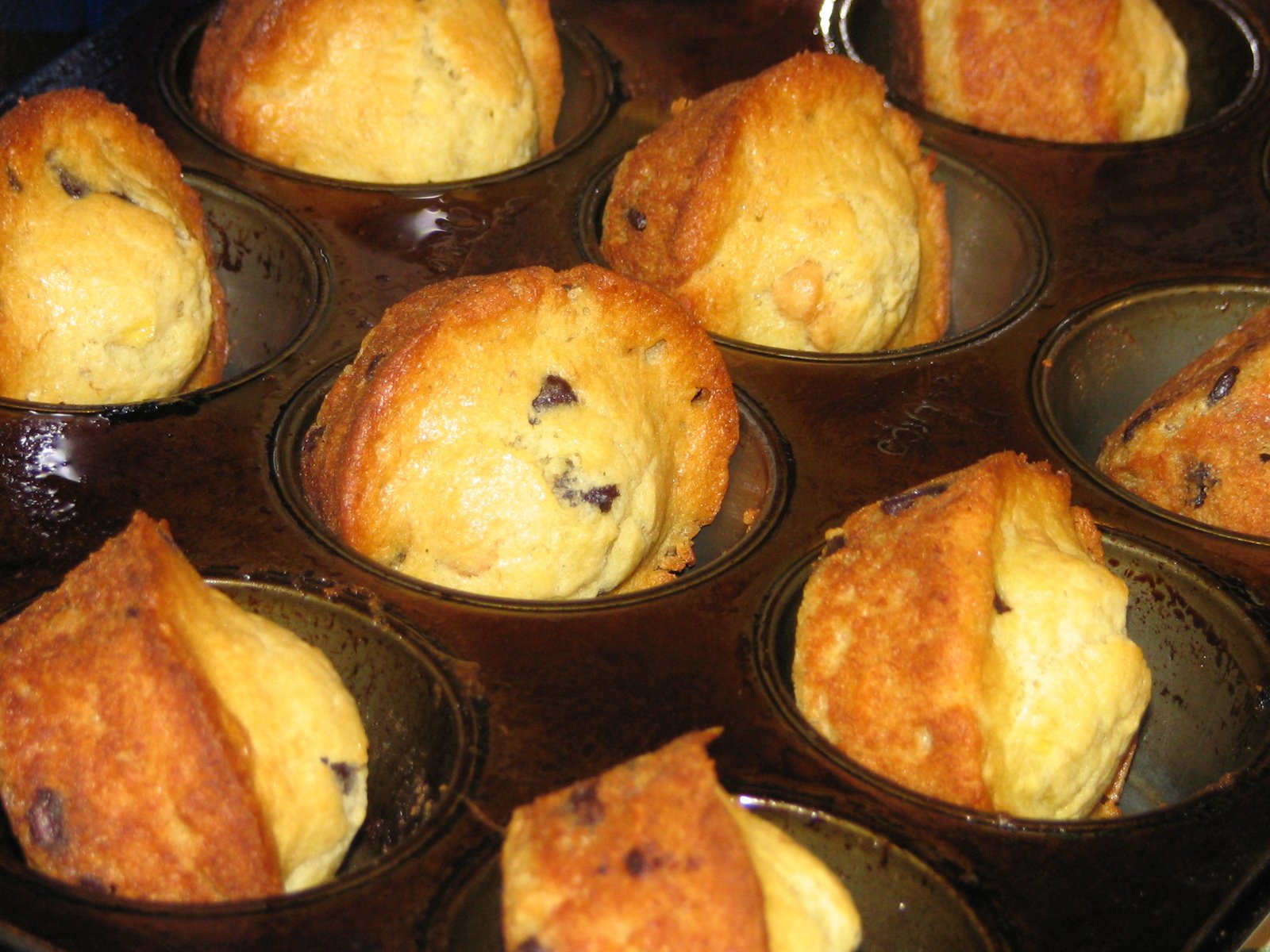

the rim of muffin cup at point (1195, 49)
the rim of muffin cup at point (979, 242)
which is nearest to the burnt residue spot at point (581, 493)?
the rim of muffin cup at point (979, 242)

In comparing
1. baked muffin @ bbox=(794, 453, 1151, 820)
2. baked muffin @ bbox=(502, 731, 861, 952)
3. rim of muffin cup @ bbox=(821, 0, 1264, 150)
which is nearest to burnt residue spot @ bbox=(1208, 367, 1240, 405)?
baked muffin @ bbox=(794, 453, 1151, 820)

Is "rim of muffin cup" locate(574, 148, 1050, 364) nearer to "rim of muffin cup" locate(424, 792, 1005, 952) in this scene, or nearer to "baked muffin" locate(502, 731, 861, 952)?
"rim of muffin cup" locate(424, 792, 1005, 952)

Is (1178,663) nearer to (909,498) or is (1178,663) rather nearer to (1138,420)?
(1138,420)

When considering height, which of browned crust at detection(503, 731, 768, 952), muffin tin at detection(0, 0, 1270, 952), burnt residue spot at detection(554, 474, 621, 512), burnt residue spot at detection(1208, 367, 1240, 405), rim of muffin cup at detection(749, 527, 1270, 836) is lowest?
rim of muffin cup at detection(749, 527, 1270, 836)

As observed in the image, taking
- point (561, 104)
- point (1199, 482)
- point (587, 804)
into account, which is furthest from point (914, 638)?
point (561, 104)

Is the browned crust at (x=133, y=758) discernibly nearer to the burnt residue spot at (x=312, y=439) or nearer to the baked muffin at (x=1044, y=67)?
the burnt residue spot at (x=312, y=439)

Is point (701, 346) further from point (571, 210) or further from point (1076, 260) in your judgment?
point (1076, 260)
